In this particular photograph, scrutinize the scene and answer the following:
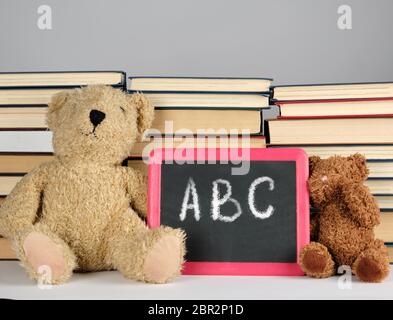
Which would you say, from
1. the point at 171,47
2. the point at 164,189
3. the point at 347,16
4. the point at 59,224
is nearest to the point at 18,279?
the point at 59,224

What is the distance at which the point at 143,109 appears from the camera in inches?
40.1

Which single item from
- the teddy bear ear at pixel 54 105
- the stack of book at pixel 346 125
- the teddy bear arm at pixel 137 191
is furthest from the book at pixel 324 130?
the teddy bear ear at pixel 54 105

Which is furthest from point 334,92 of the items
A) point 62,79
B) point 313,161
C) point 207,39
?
point 62,79

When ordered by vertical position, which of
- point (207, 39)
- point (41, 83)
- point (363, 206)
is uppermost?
Result: point (207, 39)

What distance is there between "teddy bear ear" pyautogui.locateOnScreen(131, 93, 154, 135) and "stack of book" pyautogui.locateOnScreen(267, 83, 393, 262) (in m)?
0.21

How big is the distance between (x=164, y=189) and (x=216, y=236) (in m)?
0.11

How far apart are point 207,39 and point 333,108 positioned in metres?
0.38

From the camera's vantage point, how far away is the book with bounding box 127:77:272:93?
1052 mm

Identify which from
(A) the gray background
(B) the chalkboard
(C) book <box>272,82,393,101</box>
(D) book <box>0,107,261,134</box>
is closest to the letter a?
(B) the chalkboard

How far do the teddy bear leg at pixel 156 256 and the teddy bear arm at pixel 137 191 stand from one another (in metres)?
0.12

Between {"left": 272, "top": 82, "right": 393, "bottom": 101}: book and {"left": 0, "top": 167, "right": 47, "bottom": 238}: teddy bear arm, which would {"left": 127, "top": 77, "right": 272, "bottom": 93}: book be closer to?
{"left": 272, "top": 82, "right": 393, "bottom": 101}: book

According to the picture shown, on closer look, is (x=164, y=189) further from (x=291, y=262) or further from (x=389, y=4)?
(x=389, y=4)

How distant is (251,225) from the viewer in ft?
3.13

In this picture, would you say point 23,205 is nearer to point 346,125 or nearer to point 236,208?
point 236,208
